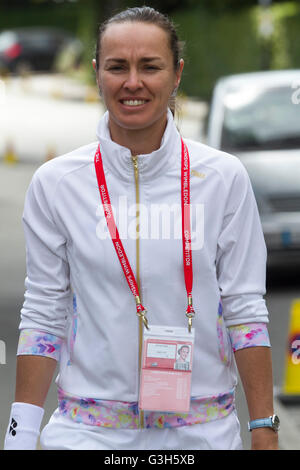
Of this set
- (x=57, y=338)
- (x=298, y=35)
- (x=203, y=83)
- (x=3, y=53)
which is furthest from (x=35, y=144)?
(x=3, y=53)

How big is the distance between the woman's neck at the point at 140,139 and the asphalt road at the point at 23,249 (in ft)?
10.2

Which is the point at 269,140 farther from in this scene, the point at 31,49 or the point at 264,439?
the point at 31,49

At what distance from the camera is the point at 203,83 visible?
33375 mm

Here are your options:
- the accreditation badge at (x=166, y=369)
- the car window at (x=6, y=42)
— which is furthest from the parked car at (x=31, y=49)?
the accreditation badge at (x=166, y=369)

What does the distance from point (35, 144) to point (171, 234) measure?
21.6 meters

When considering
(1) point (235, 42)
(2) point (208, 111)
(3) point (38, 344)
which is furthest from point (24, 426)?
(1) point (235, 42)

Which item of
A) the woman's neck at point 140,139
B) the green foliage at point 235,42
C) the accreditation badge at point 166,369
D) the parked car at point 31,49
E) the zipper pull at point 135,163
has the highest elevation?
the parked car at point 31,49

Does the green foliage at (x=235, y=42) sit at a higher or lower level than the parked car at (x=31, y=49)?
lower

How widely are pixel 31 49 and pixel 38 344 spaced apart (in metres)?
46.2

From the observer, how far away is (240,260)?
10.2 feet

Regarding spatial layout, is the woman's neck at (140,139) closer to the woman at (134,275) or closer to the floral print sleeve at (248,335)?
the woman at (134,275)

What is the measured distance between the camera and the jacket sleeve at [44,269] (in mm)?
3121
